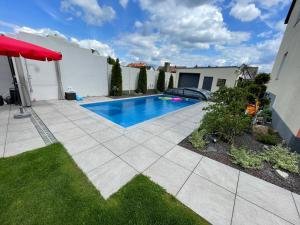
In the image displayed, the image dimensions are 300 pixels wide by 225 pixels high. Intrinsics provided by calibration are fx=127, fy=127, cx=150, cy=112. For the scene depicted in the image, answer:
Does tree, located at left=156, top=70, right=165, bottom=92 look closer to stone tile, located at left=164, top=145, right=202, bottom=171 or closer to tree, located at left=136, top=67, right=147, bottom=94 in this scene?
tree, located at left=136, top=67, right=147, bottom=94

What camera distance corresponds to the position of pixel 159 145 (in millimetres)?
3355

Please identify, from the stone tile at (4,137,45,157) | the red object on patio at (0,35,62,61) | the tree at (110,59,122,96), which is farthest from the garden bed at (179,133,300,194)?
the tree at (110,59,122,96)

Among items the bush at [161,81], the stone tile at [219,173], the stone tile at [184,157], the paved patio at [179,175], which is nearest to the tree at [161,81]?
the bush at [161,81]

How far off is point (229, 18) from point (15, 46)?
9.98 metres

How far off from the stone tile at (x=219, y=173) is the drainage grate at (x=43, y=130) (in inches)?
139

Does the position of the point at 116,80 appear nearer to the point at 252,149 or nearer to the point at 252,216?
the point at 252,149

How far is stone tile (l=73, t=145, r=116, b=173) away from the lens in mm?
2426

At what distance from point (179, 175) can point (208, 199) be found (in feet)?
1.87

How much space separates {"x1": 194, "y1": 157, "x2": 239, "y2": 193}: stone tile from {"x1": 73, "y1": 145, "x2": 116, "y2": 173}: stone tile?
1.87m

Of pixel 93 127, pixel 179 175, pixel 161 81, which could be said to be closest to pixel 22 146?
pixel 93 127

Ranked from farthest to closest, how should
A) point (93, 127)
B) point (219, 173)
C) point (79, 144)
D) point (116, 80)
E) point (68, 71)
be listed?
point (116, 80) < point (68, 71) < point (93, 127) < point (79, 144) < point (219, 173)

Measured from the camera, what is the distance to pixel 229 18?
7.48 m

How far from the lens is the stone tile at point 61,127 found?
3.79m

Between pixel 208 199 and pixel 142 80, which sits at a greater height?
pixel 142 80
